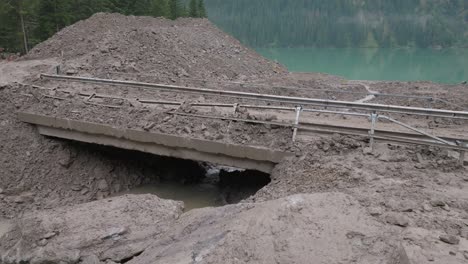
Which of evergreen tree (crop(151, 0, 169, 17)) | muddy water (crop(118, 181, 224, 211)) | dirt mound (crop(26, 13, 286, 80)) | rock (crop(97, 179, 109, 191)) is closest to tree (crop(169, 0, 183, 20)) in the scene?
evergreen tree (crop(151, 0, 169, 17))

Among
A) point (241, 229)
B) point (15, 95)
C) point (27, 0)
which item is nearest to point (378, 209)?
point (241, 229)

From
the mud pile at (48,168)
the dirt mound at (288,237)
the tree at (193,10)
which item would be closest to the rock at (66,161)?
the mud pile at (48,168)

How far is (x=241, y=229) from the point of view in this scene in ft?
18.9

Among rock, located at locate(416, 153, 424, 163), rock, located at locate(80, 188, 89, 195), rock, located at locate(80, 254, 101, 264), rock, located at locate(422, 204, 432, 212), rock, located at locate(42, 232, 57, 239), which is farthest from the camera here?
rock, located at locate(80, 188, 89, 195)

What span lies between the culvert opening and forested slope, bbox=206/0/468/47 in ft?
306

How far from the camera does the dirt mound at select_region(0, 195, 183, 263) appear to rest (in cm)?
748

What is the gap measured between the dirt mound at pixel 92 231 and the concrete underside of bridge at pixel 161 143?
64.3 inches

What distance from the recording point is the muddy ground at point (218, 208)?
541cm

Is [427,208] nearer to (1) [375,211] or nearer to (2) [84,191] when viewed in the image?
(1) [375,211]

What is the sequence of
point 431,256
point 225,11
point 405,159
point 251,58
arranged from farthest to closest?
1. point 225,11
2. point 251,58
3. point 405,159
4. point 431,256

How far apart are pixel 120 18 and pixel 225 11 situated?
109 m

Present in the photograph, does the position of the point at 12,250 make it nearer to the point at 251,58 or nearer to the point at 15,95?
the point at 15,95

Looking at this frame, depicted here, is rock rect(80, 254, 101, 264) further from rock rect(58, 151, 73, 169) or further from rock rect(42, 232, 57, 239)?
rock rect(58, 151, 73, 169)

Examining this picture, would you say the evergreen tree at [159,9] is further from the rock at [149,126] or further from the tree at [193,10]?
the rock at [149,126]
